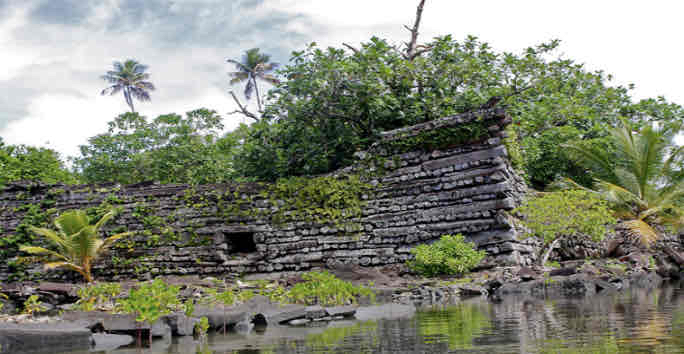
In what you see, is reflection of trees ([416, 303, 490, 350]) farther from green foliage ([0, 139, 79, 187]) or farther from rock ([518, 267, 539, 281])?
green foliage ([0, 139, 79, 187])

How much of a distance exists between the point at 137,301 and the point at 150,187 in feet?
33.6

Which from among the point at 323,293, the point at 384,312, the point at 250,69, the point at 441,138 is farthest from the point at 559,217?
the point at 250,69

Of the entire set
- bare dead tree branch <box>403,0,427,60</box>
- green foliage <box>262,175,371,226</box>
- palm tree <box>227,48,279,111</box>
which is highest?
palm tree <box>227,48,279,111</box>

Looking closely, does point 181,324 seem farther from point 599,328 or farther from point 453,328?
point 599,328

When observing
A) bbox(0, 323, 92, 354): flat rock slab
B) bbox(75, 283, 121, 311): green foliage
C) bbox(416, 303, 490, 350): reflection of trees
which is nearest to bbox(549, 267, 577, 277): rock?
bbox(416, 303, 490, 350): reflection of trees

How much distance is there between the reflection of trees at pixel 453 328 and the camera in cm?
330

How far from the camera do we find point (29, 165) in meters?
18.0

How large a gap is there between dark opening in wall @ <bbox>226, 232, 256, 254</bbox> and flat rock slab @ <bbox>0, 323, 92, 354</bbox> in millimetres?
9023

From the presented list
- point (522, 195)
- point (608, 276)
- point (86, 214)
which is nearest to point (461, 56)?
point (522, 195)

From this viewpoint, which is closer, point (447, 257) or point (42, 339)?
point (42, 339)

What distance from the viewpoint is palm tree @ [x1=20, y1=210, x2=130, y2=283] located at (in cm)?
1305

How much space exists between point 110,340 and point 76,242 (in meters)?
A: 9.60

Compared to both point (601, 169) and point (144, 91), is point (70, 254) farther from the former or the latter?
point (144, 91)

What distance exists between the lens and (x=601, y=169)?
17.4m
